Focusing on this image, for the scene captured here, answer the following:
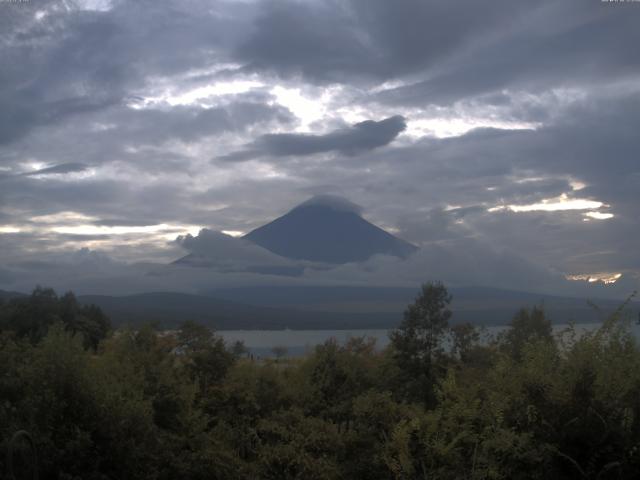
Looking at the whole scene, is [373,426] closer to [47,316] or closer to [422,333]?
[422,333]

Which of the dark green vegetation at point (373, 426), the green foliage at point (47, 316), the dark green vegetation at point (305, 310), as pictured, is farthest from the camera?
the dark green vegetation at point (305, 310)

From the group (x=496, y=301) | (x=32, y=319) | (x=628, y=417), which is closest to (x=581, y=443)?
(x=628, y=417)

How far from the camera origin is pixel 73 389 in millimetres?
8188

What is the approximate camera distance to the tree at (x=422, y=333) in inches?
636

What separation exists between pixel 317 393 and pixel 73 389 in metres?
6.97

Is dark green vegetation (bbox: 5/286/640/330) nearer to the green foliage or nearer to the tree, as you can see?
the green foliage

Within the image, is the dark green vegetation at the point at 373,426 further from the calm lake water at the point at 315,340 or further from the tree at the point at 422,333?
→ the tree at the point at 422,333

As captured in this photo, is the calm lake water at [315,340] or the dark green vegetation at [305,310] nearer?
the calm lake water at [315,340]

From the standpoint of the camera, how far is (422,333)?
16.4 metres

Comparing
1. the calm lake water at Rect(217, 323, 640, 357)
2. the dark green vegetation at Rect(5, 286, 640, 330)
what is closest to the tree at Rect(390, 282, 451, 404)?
the calm lake water at Rect(217, 323, 640, 357)

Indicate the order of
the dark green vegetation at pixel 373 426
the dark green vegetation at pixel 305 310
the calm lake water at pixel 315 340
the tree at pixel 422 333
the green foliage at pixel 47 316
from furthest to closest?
the dark green vegetation at pixel 305 310, the green foliage at pixel 47 316, the tree at pixel 422 333, the calm lake water at pixel 315 340, the dark green vegetation at pixel 373 426

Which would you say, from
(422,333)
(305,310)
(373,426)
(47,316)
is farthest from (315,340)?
(305,310)

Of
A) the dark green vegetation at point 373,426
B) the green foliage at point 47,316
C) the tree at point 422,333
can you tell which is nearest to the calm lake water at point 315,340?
the tree at point 422,333

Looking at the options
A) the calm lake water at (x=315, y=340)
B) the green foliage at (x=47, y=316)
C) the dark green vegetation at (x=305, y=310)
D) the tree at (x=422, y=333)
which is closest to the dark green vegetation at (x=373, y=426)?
the calm lake water at (x=315, y=340)
